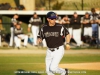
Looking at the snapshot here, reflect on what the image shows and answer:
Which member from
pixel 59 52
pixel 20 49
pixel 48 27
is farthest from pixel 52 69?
pixel 20 49

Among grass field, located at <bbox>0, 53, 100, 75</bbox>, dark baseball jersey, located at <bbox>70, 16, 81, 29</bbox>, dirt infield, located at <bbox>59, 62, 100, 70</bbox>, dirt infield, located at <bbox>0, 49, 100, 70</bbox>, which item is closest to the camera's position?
grass field, located at <bbox>0, 53, 100, 75</bbox>

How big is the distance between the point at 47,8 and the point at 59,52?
14.6 metres

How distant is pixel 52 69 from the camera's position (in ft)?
31.2

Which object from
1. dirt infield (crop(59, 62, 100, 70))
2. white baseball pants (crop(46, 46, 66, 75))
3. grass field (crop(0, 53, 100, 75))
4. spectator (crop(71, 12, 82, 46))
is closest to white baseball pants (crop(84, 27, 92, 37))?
spectator (crop(71, 12, 82, 46))

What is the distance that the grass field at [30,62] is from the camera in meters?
12.2

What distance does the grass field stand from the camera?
12.2 m

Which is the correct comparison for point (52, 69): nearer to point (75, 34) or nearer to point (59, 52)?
point (59, 52)

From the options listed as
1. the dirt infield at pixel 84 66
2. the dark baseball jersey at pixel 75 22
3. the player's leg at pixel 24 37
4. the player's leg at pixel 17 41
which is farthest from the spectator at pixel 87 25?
the dirt infield at pixel 84 66

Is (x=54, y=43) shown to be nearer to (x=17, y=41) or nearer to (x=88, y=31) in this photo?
(x=17, y=41)

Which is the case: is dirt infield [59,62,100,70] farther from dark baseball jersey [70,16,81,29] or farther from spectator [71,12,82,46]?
dark baseball jersey [70,16,81,29]

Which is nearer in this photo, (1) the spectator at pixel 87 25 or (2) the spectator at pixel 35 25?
(1) the spectator at pixel 87 25

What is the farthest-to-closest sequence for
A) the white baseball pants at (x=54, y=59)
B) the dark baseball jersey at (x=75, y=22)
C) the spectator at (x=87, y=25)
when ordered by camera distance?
the dark baseball jersey at (x=75, y=22) < the spectator at (x=87, y=25) < the white baseball pants at (x=54, y=59)

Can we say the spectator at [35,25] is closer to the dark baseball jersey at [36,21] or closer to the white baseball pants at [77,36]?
the dark baseball jersey at [36,21]

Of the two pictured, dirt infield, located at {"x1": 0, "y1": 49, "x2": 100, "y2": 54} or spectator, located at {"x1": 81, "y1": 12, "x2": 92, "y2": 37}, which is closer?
dirt infield, located at {"x1": 0, "y1": 49, "x2": 100, "y2": 54}
